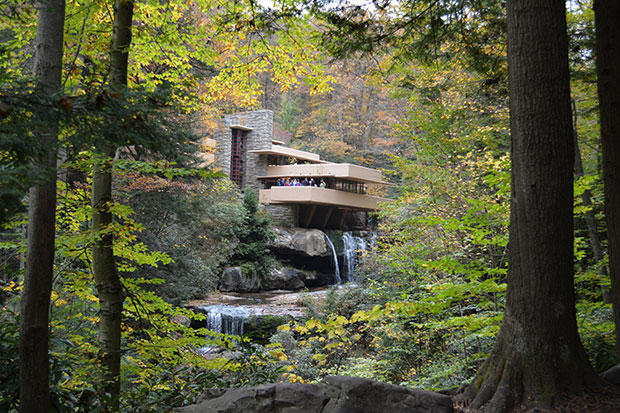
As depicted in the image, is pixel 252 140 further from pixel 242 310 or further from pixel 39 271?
pixel 39 271

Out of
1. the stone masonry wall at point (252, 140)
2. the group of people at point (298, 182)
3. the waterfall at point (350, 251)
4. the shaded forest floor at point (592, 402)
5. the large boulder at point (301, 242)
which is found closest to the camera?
the shaded forest floor at point (592, 402)

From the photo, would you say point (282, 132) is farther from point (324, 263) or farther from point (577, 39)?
point (577, 39)

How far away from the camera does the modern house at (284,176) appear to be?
1989cm

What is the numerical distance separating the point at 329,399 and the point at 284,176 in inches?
717

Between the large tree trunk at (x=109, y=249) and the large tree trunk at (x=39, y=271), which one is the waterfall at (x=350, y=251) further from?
the large tree trunk at (x=39, y=271)

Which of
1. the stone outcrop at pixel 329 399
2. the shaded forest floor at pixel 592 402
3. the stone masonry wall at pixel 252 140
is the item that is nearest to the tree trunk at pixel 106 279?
the stone outcrop at pixel 329 399

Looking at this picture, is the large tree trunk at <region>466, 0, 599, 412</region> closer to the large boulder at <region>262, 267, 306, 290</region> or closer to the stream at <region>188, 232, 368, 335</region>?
the stream at <region>188, 232, 368, 335</region>

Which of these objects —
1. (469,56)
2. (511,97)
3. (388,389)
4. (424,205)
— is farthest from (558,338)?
(424,205)

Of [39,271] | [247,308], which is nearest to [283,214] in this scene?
[247,308]

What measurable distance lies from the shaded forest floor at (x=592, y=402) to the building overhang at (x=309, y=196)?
16.3 metres

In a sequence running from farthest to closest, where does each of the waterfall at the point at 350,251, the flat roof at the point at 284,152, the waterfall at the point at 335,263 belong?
the flat roof at the point at 284,152 → the waterfall at the point at 350,251 → the waterfall at the point at 335,263

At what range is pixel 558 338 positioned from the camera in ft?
9.14

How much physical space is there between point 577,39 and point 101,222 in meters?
4.77

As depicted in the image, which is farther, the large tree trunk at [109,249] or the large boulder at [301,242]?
the large boulder at [301,242]
